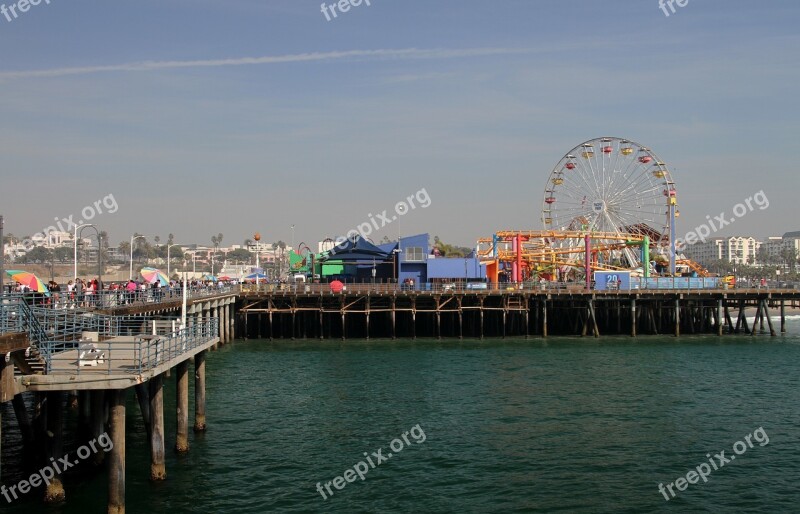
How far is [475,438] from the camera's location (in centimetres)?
2814

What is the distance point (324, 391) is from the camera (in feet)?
123

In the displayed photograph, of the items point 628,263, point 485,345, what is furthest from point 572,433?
point 628,263

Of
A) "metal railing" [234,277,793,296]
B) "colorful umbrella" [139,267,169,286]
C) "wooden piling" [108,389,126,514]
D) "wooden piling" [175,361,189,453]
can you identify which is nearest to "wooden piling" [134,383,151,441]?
"wooden piling" [175,361,189,453]

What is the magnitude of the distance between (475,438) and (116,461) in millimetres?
13362

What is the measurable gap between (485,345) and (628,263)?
41.4 metres

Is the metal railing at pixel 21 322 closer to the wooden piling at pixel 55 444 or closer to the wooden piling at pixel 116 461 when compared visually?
the wooden piling at pixel 55 444

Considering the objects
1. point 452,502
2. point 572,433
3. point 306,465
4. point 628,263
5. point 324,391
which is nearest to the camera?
point 452,502

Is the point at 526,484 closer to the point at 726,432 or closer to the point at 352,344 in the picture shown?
the point at 726,432

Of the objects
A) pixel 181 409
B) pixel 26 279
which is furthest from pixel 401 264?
pixel 181 409

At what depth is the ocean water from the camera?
21.5 metres

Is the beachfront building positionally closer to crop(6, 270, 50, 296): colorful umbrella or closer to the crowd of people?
the crowd of people

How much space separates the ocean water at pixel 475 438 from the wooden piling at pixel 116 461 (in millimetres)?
1516

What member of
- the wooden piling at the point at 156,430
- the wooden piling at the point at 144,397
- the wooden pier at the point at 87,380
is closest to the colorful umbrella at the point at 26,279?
the wooden pier at the point at 87,380

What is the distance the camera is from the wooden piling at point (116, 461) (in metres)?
18.5
